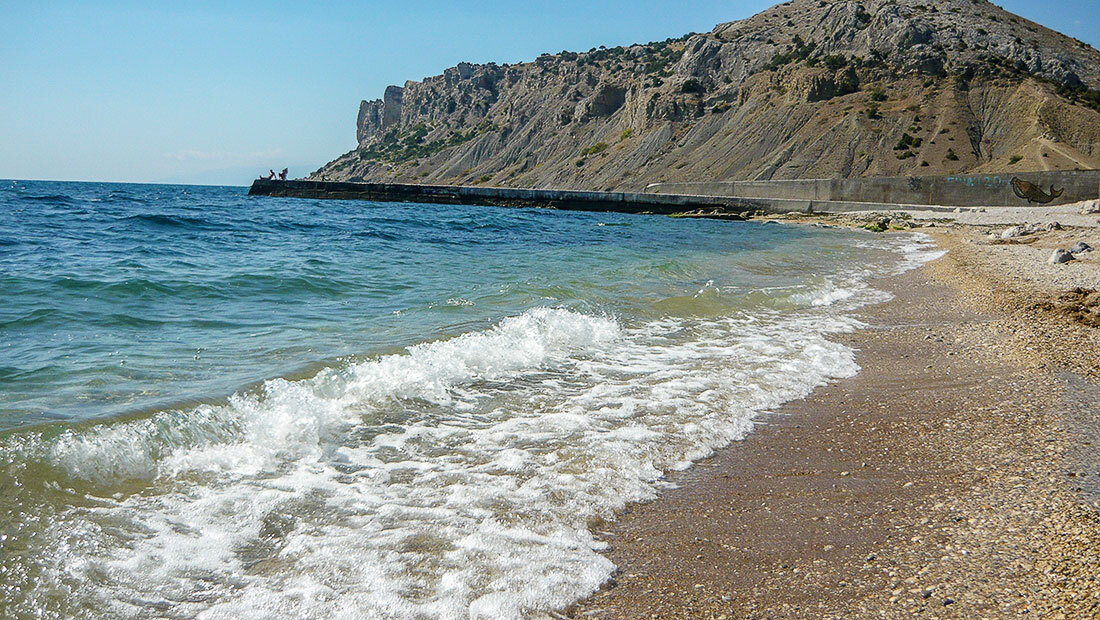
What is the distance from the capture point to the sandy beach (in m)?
2.73

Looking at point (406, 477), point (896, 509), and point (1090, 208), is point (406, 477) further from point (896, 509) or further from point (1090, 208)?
point (1090, 208)

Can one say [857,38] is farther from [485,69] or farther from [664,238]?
[485,69]

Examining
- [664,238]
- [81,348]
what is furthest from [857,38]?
[81,348]

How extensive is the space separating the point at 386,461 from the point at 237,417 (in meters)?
1.21

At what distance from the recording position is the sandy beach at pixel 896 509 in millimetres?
2729

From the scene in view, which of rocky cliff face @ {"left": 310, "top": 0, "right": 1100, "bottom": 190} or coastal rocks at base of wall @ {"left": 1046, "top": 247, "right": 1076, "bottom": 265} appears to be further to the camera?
rocky cliff face @ {"left": 310, "top": 0, "right": 1100, "bottom": 190}

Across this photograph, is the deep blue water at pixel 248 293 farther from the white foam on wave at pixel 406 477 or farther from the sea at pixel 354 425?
the white foam on wave at pixel 406 477

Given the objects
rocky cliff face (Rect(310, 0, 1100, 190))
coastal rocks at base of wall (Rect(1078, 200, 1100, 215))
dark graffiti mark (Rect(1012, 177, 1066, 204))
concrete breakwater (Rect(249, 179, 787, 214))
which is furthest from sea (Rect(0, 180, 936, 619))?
rocky cliff face (Rect(310, 0, 1100, 190))

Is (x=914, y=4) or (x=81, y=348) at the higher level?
(x=914, y=4)

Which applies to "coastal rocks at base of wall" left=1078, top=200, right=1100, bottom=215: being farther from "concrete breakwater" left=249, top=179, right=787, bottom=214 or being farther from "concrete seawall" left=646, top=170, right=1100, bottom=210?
"concrete breakwater" left=249, top=179, right=787, bottom=214

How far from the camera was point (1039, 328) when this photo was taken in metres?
7.42

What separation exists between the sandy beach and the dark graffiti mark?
30413 mm

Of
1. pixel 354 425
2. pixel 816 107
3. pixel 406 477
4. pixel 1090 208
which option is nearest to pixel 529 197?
pixel 816 107

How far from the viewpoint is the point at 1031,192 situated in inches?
1256
